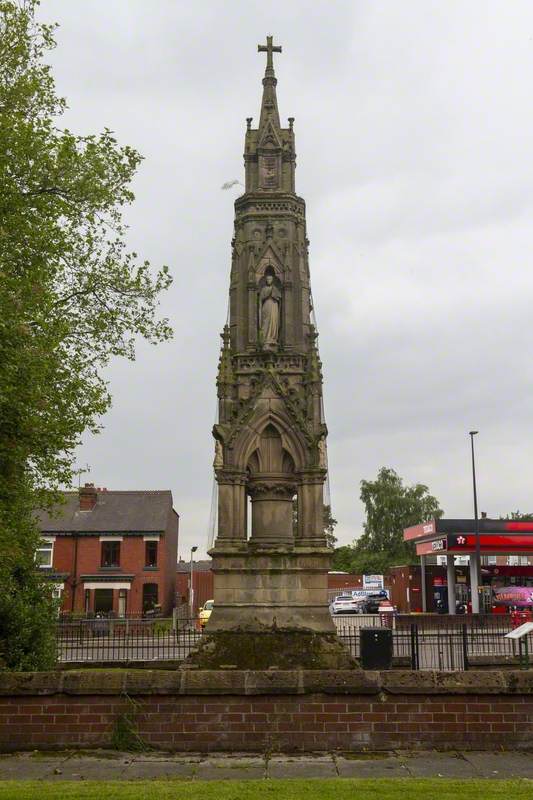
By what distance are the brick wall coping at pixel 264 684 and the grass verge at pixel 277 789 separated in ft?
4.31

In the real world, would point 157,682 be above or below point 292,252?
below

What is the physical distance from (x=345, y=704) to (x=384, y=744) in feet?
1.88

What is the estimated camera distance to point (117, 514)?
49094 millimetres

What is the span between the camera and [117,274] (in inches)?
617

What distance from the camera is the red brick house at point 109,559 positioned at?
4681cm

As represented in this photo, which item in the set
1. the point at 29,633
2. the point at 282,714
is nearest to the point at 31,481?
the point at 29,633

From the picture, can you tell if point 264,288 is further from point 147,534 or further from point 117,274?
point 147,534

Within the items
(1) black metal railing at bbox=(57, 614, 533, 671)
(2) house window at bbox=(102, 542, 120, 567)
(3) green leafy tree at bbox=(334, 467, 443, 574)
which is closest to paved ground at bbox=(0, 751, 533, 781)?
(1) black metal railing at bbox=(57, 614, 533, 671)

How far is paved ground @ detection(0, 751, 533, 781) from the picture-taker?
7.57 metres

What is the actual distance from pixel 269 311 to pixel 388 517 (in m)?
68.7

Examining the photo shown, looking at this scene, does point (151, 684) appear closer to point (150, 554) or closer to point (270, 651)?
point (270, 651)

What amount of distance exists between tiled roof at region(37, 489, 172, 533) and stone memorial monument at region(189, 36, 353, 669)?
3096 cm

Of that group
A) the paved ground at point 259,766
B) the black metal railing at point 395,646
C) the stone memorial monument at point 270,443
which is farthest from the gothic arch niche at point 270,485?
the paved ground at point 259,766

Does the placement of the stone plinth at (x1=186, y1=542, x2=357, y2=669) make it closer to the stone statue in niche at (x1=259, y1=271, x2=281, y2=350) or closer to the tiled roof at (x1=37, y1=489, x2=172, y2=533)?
the stone statue in niche at (x1=259, y1=271, x2=281, y2=350)
